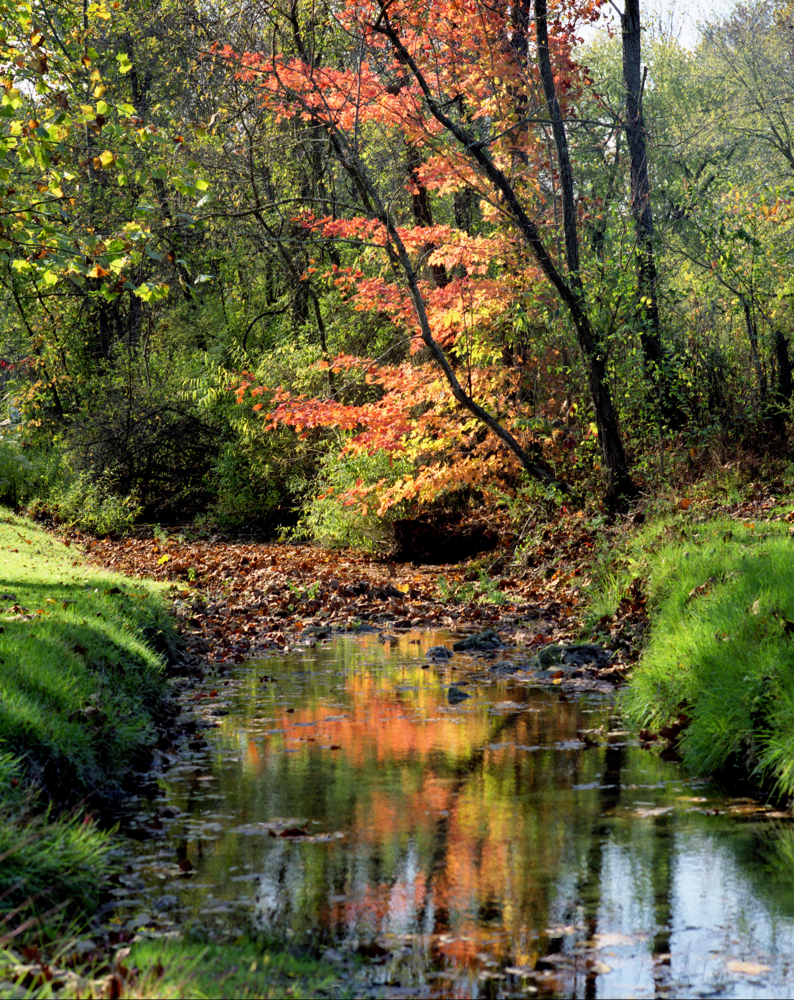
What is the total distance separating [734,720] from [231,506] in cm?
1823

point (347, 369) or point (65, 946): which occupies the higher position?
point (347, 369)

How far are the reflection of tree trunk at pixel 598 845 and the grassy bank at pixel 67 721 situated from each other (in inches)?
85.4

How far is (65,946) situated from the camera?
3932 mm

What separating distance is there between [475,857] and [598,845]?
65cm

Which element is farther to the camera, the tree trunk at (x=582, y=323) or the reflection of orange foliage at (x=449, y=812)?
the tree trunk at (x=582, y=323)

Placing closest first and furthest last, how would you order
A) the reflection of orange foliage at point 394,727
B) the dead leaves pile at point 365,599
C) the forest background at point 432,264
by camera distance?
the reflection of orange foliage at point 394,727 → the dead leaves pile at point 365,599 → the forest background at point 432,264

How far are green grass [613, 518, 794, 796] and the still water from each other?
0.36 m

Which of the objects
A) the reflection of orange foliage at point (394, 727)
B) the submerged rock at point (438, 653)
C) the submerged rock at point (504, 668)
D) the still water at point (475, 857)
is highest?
the submerged rock at point (438, 653)

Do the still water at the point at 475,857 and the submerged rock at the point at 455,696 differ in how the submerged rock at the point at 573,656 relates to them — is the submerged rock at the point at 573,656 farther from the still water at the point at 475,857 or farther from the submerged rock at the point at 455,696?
the still water at the point at 475,857

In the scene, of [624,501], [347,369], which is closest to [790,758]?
[624,501]

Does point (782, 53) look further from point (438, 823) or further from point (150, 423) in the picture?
point (438, 823)

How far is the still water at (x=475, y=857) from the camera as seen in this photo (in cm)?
409

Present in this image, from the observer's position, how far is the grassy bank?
453cm

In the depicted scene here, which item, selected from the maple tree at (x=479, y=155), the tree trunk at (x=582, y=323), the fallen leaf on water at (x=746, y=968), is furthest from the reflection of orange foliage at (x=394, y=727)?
the maple tree at (x=479, y=155)
